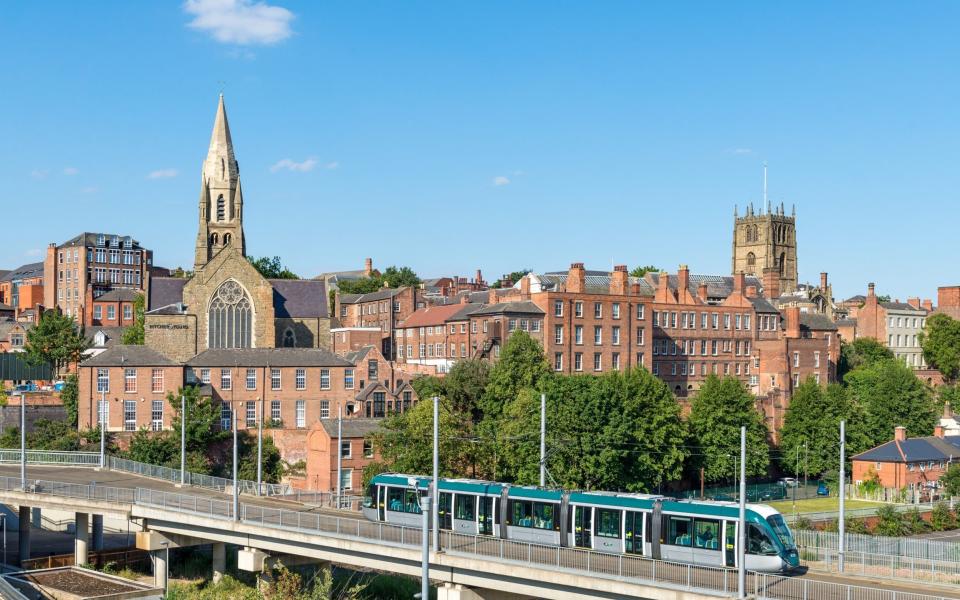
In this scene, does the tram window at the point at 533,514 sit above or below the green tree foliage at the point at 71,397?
below

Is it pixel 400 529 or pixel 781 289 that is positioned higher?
pixel 781 289

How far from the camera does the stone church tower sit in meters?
178

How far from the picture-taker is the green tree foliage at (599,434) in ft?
227

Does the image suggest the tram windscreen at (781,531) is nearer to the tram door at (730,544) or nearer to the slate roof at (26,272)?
the tram door at (730,544)

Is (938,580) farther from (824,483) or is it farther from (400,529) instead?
(824,483)

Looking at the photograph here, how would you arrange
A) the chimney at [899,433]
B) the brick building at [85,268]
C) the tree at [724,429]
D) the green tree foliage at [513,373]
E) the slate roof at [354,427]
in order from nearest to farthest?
the slate roof at [354,427], the green tree foliage at [513,373], the tree at [724,429], the chimney at [899,433], the brick building at [85,268]

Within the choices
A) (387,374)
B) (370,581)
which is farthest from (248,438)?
(370,581)

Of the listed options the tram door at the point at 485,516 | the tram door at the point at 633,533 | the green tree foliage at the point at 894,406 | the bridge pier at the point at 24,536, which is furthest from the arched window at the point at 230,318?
the tram door at the point at 633,533

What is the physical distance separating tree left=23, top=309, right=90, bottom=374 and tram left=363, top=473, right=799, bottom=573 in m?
59.8

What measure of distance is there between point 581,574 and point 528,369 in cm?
4382

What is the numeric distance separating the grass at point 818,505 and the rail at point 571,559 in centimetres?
3828

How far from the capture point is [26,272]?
173250mm

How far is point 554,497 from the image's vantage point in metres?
44.1

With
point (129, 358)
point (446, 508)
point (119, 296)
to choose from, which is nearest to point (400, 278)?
point (119, 296)
